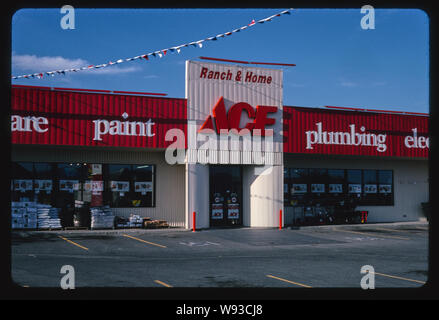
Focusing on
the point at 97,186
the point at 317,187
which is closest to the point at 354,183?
the point at 317,187

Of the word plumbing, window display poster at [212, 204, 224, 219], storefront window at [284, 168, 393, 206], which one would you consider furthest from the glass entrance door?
the word plumbing

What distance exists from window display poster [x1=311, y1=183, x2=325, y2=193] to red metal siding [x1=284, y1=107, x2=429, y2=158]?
2.57 meters

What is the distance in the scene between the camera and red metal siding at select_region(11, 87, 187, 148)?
772 inches

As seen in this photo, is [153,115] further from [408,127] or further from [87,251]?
[408,127]

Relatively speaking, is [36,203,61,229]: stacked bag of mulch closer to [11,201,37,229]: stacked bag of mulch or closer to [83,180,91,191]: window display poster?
[11,201,37,229]: stacked bag of mulch

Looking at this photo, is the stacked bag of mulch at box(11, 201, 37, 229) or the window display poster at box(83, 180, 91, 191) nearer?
the stacked bag of mulch at box(11, 201, 37, 229)

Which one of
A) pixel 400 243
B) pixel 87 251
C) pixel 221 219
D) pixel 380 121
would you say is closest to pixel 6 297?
pixel 87 251

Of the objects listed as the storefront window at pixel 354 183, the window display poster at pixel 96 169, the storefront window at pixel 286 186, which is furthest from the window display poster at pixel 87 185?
the storefront window at pixel 354 183

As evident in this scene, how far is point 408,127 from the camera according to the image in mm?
26578

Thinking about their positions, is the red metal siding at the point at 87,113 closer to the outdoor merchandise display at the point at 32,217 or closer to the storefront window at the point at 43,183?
the storefront window at the point at 43,183

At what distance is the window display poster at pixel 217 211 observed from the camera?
2400 cm

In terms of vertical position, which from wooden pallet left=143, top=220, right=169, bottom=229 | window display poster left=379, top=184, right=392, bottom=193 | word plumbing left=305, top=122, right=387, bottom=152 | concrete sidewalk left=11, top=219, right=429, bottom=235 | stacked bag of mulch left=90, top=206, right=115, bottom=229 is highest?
word plumbing left=305, top=122, right=387, bottom=152

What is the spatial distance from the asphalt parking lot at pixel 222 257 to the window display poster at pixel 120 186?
2.47 m

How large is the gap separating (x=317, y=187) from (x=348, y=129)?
3830 millimetres
